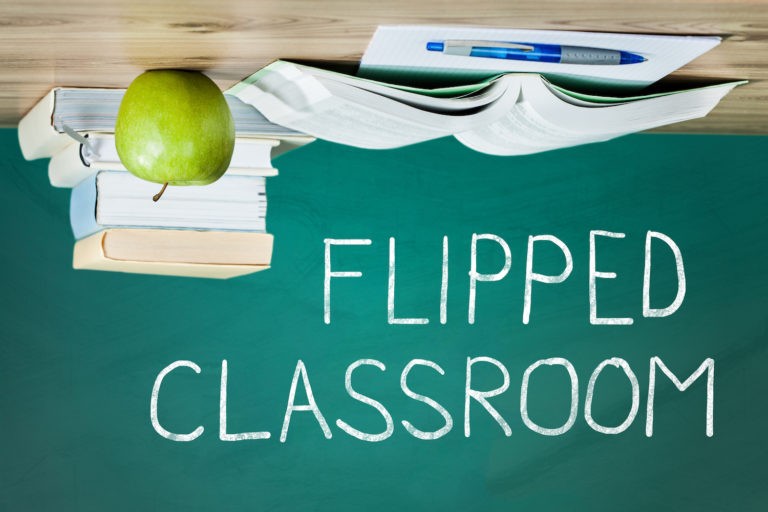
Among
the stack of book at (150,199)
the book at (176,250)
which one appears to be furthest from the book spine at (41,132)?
the book at (176,250)

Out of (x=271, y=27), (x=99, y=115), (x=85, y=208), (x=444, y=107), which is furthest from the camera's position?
(x=85, y=208)

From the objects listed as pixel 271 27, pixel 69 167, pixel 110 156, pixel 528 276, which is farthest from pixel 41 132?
pixel 528 276

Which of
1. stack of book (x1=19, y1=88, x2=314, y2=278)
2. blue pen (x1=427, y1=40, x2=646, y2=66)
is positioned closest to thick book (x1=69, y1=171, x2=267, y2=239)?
stack of book (x1=19, y1=88, x2=314, y2=278)

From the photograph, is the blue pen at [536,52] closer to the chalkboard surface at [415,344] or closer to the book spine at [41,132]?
the book spine at [41,132]

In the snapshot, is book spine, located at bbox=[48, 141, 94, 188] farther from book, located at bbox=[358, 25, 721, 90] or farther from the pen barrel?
the pen barrel

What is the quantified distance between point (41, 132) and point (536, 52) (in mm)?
704

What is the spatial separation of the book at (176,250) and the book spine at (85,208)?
0.01 metres

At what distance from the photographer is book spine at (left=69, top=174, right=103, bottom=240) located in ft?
3.71

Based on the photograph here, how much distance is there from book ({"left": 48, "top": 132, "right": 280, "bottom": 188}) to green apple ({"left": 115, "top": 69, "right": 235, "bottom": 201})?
0.18m

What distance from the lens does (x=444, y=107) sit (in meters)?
0.93

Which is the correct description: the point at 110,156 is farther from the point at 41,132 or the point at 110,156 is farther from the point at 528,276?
the point at 528,276

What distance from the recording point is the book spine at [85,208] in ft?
3.71

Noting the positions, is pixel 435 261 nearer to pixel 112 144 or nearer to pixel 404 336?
pixel 404 336

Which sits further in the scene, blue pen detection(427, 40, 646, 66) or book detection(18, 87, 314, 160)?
book detection(18, 87, 314, 160)
